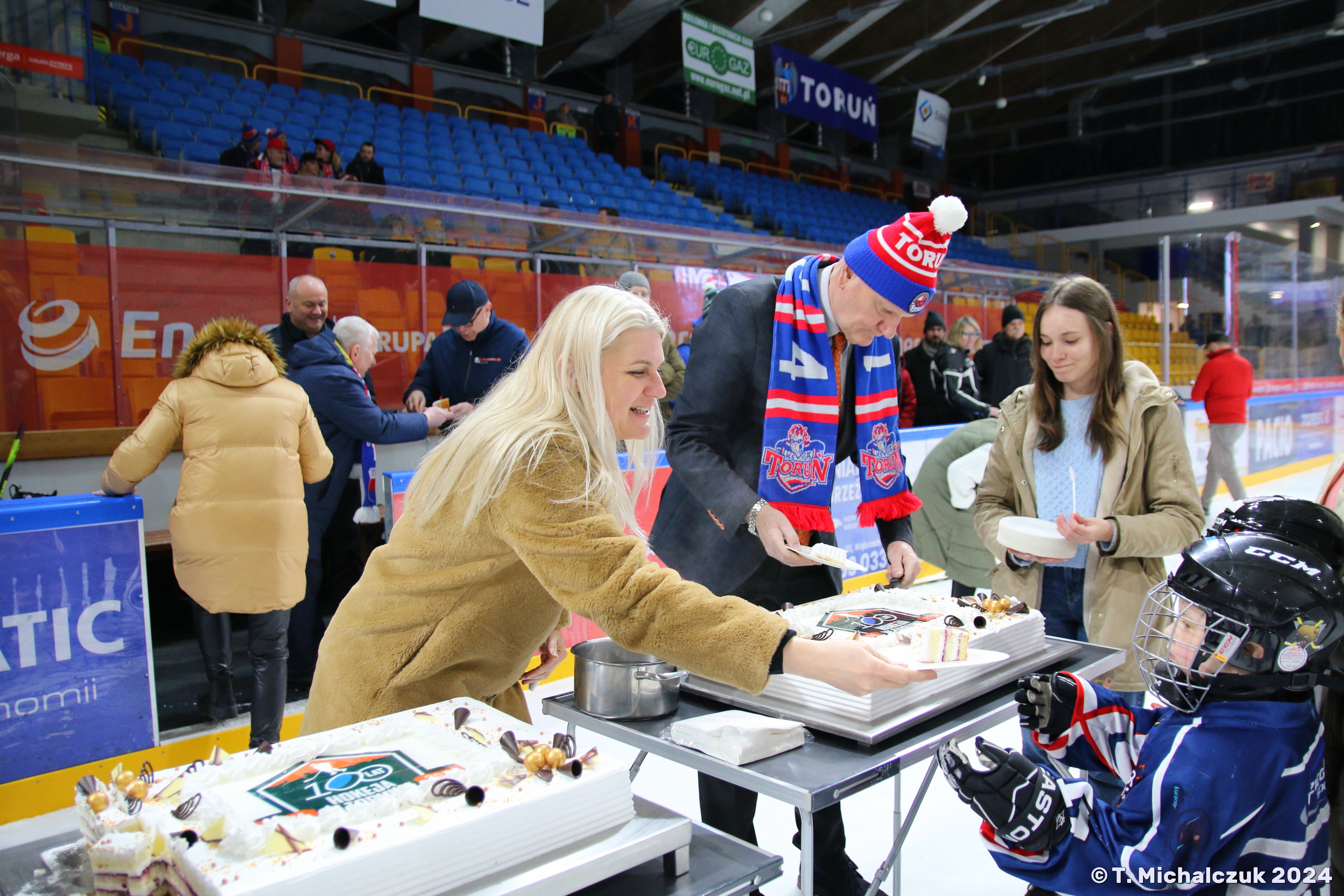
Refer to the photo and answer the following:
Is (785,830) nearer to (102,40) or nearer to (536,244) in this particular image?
(536,244)

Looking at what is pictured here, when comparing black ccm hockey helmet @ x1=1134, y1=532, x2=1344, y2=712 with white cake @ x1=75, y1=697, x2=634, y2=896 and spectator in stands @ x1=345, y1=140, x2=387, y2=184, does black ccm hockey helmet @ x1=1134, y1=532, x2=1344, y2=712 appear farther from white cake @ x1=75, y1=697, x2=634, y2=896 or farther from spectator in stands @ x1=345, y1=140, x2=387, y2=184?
spectator in stands @ x1=345, y1=140, x2=387, y2=184

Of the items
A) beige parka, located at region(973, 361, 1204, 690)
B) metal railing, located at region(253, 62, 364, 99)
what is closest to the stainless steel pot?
beige parka, located at region(973, 361, 1204, 690)

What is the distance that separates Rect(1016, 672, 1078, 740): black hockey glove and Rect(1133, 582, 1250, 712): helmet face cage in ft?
0.39

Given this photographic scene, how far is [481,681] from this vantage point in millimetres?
1347

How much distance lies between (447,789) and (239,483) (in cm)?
258

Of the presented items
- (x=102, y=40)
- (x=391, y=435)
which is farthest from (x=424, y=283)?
(x=102, y=40)

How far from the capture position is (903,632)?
5.25ft

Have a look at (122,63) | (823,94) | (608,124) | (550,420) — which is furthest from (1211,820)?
(823,94)

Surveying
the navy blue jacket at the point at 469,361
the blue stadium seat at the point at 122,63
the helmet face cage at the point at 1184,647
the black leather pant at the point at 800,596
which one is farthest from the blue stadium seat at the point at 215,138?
the helmet face cage at the point at 1184,647

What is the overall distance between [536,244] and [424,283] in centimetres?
89

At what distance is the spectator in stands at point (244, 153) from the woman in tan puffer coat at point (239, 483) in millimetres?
5650

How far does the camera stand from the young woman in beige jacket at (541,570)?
3.73 feet

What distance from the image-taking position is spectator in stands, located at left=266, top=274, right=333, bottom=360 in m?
3.84

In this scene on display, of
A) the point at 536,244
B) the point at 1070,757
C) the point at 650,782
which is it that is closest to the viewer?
the point at 1070,757
